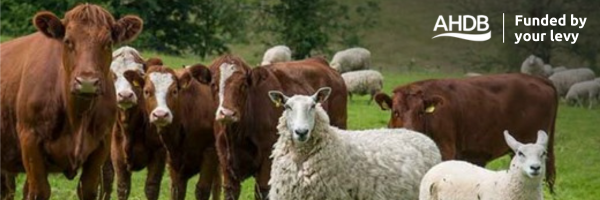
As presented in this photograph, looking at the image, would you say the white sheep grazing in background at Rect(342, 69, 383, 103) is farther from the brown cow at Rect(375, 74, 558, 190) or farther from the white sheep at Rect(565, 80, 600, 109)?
the brown cow at Rect(375, 74, 558, 190)

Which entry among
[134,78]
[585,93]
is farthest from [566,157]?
[585,93]

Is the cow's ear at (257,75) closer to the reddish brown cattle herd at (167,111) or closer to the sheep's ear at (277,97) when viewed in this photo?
the reddish brown cattle herd at (167,111)

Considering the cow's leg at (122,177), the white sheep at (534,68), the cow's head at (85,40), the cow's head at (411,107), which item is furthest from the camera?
the white sheep at (534,68)

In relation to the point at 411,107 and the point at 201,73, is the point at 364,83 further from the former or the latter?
the point at 201,73

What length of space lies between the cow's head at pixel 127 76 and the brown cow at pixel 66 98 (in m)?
2.80

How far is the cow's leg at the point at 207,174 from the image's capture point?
11945mm

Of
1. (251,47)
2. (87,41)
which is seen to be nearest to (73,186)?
(87,41)

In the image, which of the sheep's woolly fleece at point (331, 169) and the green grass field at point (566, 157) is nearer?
the sheep's woolly fleece at point (331, 169)

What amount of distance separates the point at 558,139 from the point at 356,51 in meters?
18.5

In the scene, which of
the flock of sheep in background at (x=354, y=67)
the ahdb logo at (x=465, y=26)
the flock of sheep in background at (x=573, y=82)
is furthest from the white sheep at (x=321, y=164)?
the flock of sheep in background at (x=573, y=82)

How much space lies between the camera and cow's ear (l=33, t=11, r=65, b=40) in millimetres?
8375

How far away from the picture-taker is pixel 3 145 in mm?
8953

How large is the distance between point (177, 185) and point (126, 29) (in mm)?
3630

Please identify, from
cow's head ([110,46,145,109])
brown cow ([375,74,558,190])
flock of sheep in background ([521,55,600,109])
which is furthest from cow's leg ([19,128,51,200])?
flock of sheep in background ([521,55,600,109])
